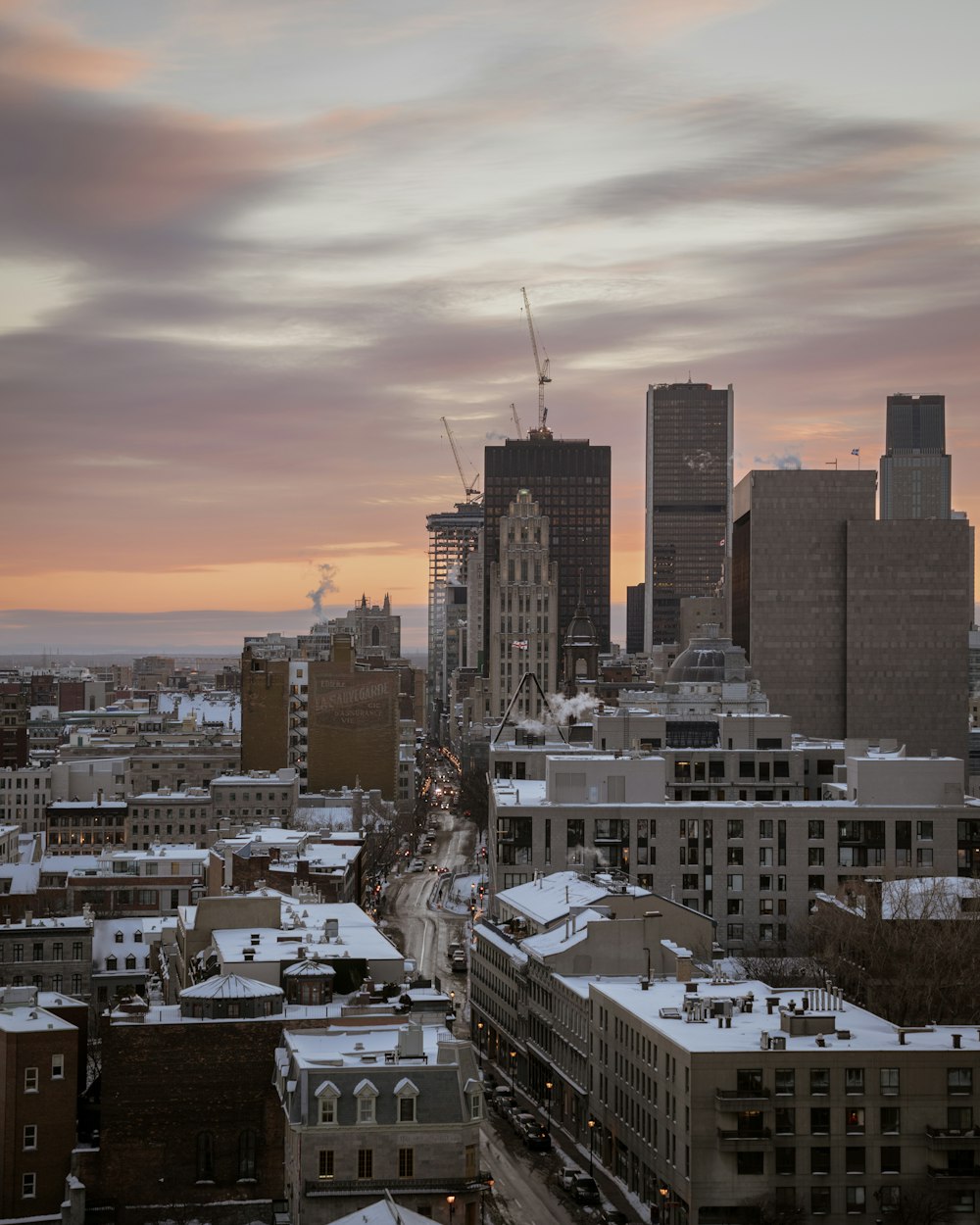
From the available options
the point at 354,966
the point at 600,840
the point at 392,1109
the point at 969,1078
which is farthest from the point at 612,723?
the point at 392,1109

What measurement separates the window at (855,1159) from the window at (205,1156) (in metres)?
27.1

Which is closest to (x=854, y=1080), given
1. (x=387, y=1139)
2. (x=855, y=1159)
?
(x=855, y=1159)

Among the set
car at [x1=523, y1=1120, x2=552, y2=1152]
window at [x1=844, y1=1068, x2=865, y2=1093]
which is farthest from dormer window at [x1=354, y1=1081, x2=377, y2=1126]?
car at [x1=523, y1=1120, x2=552, y2=1152]

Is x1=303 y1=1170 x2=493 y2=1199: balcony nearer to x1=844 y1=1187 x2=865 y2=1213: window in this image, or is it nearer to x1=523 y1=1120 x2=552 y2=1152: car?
x1=844 y1=1187 x2=865 y2=1213: window

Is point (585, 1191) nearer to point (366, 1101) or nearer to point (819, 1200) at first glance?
point (819, 1200)

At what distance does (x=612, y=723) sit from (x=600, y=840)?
78.4ft

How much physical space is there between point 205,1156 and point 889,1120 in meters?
29.3

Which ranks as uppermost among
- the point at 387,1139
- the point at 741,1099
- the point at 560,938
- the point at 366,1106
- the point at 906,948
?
the point at 560,938

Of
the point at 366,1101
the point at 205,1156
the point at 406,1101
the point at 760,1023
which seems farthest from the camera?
the point at 760,1023

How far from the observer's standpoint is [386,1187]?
77.4 m

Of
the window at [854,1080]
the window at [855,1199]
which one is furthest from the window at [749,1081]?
the window at [855,1199]

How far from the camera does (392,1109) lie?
255 ft

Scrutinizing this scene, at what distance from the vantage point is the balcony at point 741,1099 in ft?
287

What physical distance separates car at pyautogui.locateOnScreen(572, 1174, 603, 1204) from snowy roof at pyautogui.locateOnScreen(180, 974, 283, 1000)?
59.5 feet
